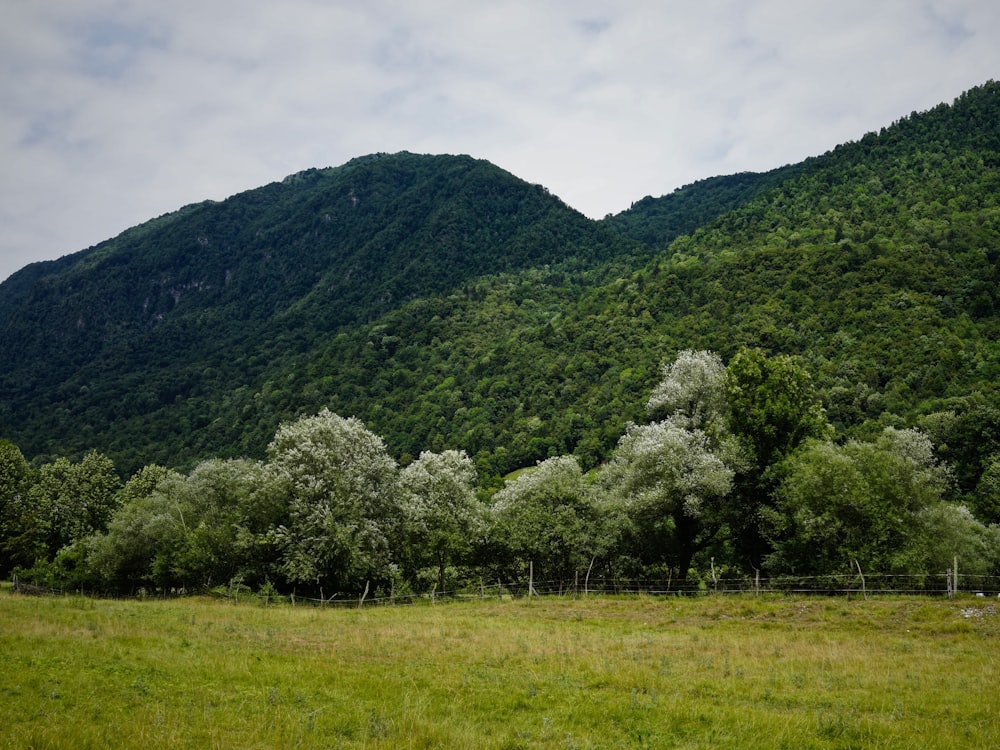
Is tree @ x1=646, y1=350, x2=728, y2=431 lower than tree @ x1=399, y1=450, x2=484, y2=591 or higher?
higher

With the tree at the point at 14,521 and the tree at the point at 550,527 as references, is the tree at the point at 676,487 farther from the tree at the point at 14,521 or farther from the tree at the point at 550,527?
the tree at the point at 14,521

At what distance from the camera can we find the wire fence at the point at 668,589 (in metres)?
33.7

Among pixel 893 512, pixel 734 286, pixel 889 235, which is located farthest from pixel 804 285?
pixel 893 512

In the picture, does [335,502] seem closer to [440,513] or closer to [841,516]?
[440,513]

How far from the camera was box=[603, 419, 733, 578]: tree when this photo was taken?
4209 centimetres

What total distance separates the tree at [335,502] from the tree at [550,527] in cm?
914

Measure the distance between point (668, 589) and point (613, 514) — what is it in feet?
29.0

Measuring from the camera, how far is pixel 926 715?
14.5 m

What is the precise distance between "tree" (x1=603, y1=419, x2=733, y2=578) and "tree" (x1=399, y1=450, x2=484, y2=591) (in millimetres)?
12253

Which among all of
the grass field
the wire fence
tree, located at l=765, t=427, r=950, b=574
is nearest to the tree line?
tree, located at l=765, t=427, r=950, b=574

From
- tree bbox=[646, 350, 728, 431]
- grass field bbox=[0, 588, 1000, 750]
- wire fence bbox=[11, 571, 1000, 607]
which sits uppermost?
tree bbox=[646, 350, 728, 431]

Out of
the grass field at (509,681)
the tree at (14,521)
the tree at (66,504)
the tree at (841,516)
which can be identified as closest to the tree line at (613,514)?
the tree at (841,516)

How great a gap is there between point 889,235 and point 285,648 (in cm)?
18550

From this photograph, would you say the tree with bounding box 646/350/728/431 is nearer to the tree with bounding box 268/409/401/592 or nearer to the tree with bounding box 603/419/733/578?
the tree with bounding box 603/419/733/578
